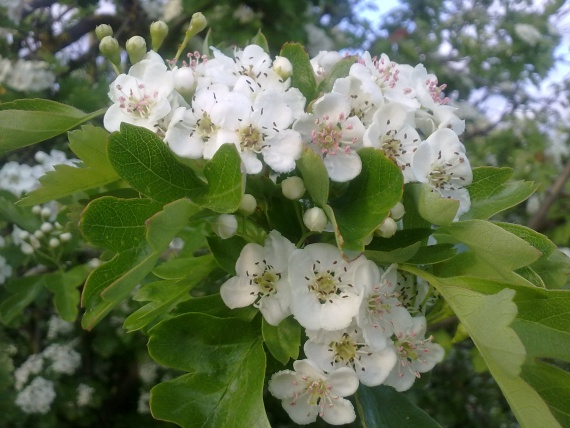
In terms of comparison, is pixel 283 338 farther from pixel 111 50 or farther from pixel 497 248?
pixel 111 50

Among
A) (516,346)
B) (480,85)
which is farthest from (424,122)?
(480,85)

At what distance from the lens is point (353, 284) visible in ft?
2.42

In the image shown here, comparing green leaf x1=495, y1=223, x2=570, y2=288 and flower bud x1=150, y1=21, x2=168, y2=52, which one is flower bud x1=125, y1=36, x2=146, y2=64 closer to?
flower bud x1=150, y1=21, x2=168, y2=52

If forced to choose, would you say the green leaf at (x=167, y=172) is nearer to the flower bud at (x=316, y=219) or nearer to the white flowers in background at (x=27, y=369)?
the flower bud at (x=316, y=219)

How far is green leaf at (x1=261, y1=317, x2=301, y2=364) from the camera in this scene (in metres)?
0.75

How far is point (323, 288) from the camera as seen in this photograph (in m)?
0.74

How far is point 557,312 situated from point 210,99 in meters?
0.47

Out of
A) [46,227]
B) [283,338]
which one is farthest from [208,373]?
[46,227]

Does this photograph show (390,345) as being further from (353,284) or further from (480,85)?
(480,85)

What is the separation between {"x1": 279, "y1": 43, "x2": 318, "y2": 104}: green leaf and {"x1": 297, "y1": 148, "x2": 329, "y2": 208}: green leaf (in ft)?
0.51

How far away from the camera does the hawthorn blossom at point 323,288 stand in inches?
28.6

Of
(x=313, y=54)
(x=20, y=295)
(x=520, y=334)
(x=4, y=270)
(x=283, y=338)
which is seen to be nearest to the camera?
(x=520, y=334)

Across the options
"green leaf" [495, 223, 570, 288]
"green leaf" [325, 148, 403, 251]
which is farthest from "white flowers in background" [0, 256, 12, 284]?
"green leaf" [495, 223, 570, 288]

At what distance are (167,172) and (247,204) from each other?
11cm
